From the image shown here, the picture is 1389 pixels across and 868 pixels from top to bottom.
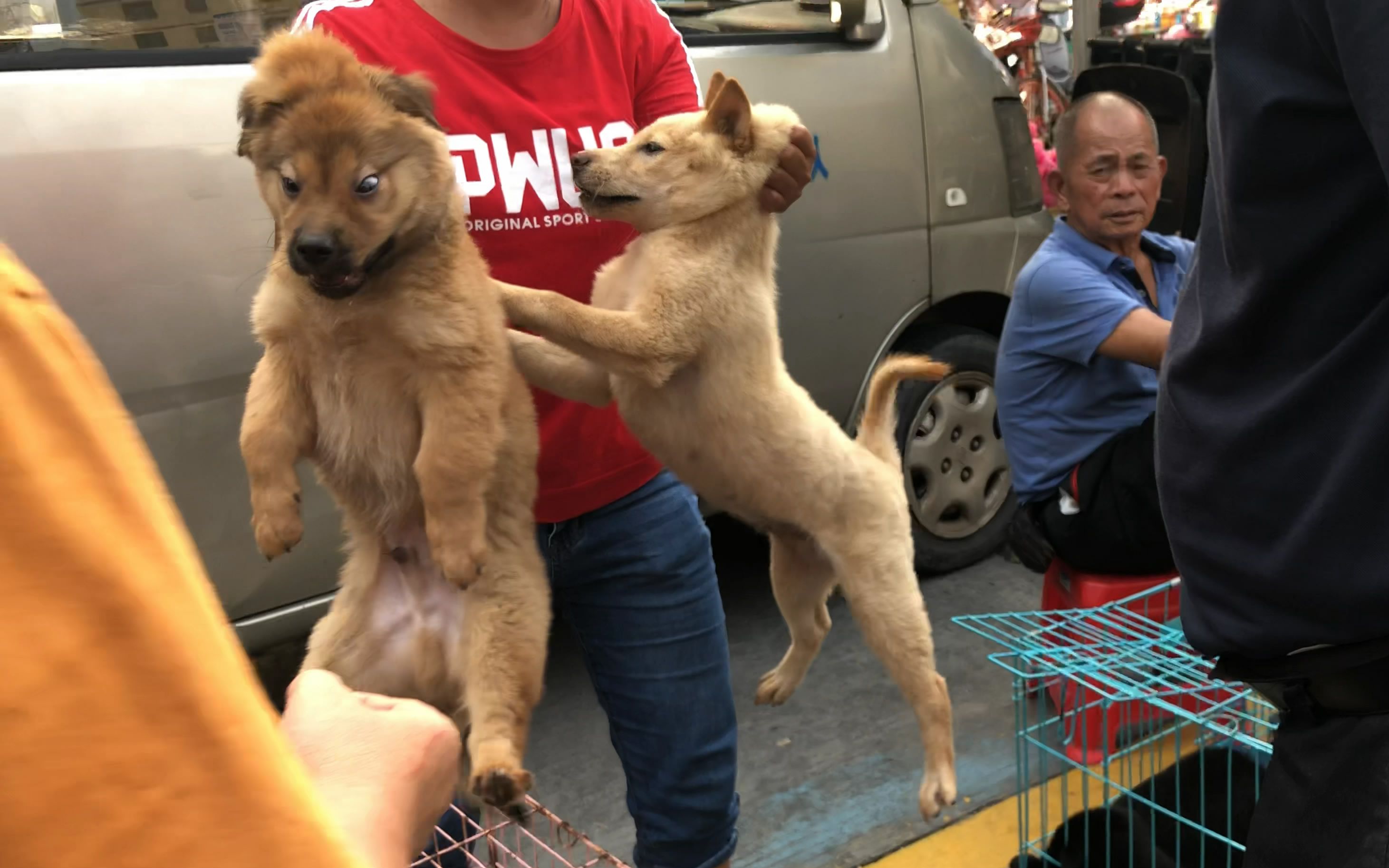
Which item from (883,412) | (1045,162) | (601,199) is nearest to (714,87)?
(601,199)

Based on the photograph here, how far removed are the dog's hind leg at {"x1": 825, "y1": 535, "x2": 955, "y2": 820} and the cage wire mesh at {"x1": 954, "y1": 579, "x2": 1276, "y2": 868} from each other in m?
0.32

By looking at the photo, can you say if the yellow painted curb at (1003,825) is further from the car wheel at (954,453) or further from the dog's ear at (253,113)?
the dog's ear at (253,113)

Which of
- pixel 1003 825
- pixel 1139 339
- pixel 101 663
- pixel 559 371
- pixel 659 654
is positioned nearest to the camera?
pixel 101 663

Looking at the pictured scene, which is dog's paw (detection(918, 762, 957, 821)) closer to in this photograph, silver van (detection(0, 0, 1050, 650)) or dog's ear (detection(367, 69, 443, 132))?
silver van (detection(0, 0, 1050, 650))

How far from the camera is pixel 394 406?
1.46 m

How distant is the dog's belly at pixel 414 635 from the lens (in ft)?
4.89

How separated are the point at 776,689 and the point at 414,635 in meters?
0.94

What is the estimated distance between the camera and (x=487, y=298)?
1510mm

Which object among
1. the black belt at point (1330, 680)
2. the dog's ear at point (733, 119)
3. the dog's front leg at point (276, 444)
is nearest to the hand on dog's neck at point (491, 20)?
the dog's ear at point (733, 119)

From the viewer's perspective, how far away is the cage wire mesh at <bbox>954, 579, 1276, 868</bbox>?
239 centimetres

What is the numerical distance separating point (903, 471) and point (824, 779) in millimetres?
1176

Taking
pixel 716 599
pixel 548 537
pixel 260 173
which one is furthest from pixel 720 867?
pixel 260 173

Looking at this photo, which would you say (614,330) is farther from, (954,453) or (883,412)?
(954,453)

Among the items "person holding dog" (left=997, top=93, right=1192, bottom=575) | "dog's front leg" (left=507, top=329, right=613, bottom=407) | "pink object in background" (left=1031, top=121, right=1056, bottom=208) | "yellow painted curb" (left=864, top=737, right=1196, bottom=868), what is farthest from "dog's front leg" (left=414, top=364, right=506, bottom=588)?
"pink object in background" (left=1031, top=121, right=1056, bottom=208)
